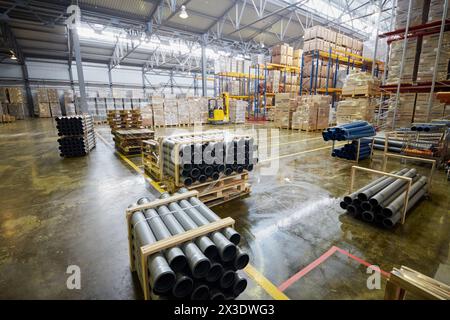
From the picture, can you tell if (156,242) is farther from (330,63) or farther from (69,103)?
(69,103)

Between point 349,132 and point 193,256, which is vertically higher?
point 349,132

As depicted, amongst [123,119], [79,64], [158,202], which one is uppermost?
[79,64]

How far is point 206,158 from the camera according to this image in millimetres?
3910

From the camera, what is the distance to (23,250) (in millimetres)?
2762

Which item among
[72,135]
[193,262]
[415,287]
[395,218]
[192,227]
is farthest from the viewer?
[72,135]

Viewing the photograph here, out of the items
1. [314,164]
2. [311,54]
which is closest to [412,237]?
[314,164]

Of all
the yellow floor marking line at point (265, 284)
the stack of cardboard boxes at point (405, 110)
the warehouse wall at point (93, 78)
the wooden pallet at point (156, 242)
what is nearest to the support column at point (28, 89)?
the warehouse wall at point (93, 78)

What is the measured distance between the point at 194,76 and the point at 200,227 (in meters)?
33.3

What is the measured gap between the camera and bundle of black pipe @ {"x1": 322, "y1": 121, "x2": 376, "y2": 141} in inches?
246

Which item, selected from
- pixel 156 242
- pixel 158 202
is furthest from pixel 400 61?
pixel 156 242

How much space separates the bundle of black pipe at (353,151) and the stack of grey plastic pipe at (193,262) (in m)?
6.13

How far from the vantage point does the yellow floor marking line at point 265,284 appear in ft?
6.73

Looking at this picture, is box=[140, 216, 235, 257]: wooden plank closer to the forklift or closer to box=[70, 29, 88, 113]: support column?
box=[70, 29, 88, 113]: support column

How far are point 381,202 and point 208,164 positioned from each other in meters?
2.69
